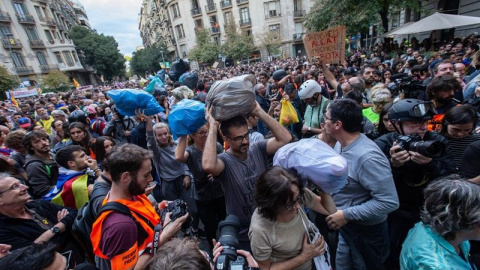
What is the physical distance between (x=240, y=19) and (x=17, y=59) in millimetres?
33002

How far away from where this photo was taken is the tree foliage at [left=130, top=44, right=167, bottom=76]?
166ft

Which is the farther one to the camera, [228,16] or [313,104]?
[228,16]

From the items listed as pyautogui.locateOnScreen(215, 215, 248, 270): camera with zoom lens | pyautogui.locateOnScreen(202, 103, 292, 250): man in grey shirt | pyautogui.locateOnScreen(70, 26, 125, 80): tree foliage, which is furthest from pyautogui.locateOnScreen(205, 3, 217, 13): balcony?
pyautogui.locateOnScreen(215, 215, 248, 270): camera with zoom lens

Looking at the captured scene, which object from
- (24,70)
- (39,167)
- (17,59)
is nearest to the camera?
(39,167)

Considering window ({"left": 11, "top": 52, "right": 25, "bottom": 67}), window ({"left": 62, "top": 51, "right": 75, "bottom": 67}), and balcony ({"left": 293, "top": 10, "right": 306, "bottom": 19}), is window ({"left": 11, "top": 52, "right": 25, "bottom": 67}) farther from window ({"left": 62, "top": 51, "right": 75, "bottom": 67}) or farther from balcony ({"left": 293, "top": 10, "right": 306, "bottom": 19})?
balcony ({"left": 293, "top": 10, "right": 306, "bottom": 19})

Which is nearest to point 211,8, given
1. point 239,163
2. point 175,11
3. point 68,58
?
point 175,11

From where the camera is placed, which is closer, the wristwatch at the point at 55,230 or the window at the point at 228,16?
the wristwatch at the point at 55,230

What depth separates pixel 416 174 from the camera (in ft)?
6.59

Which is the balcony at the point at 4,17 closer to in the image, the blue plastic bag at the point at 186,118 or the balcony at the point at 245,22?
the balcony at the point at 245,22

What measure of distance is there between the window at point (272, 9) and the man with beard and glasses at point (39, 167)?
41196 mm

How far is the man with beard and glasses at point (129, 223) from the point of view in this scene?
1.49 metres

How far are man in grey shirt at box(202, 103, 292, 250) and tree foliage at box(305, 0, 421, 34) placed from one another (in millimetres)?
13680

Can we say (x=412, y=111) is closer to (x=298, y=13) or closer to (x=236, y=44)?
(x=236, y=44)

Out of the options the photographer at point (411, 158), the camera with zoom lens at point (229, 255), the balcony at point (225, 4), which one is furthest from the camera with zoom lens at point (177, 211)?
the balcony at point (225, 4)
